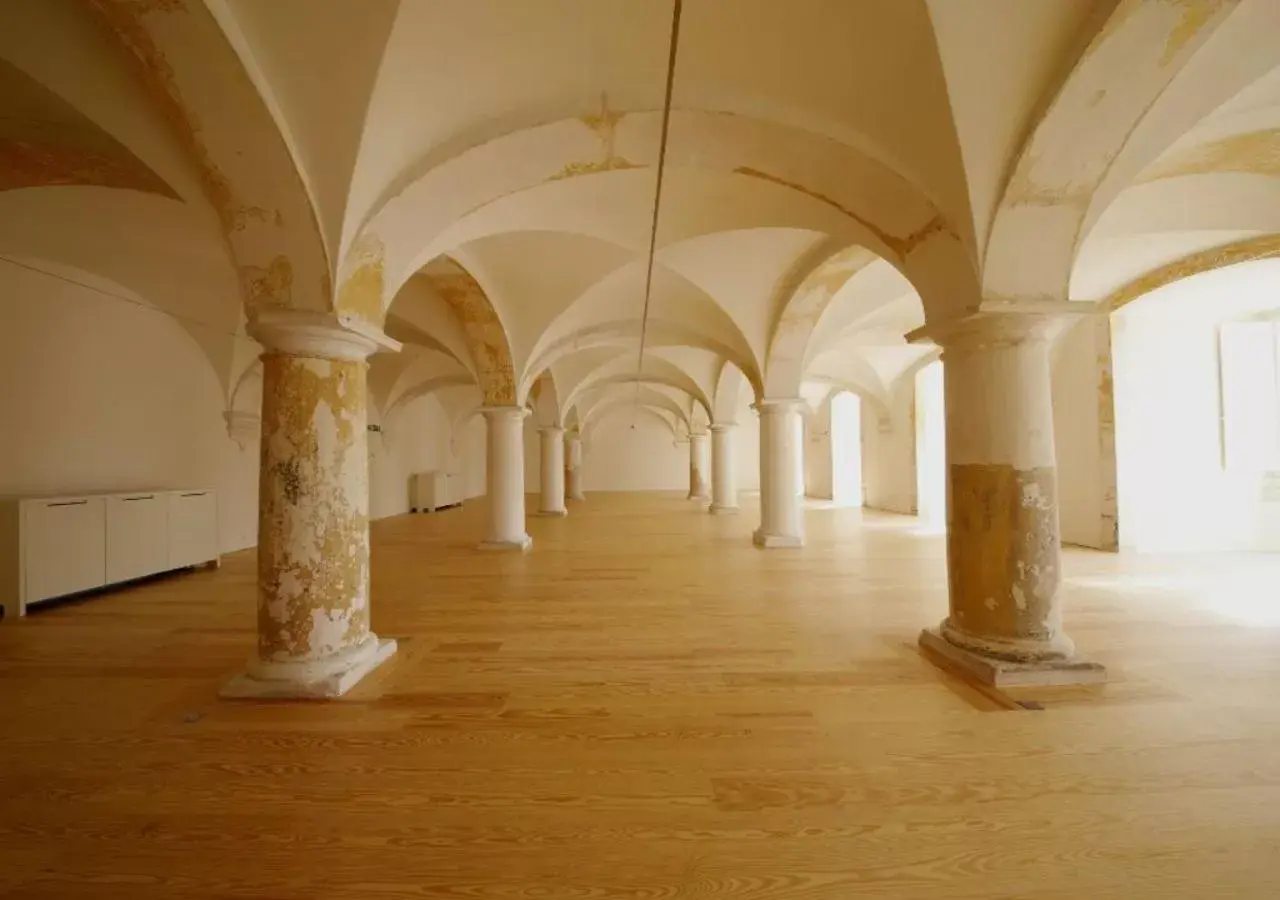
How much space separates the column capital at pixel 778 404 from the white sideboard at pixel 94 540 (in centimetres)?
749

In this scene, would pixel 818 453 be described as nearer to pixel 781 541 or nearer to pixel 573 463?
pixel 573 463

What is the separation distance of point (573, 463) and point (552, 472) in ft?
18.4

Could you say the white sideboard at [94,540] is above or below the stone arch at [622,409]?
below

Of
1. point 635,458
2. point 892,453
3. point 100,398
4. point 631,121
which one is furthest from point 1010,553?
point 635,458

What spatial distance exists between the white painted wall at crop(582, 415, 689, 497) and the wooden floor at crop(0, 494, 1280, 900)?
20.6 meters

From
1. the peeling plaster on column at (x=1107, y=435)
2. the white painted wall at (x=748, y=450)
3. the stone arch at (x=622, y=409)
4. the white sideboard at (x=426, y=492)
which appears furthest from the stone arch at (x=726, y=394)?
the white painted wall at (x=748, y=450)

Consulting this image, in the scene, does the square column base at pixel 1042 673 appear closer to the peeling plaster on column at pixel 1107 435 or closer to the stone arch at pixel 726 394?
the peeling plaster on column at pixel 1107 435

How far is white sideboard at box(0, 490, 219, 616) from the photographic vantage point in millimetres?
5000

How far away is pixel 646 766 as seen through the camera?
2.38 metres

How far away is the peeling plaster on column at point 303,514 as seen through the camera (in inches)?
123

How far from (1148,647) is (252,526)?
441 inches

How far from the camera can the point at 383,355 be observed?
1191 cm

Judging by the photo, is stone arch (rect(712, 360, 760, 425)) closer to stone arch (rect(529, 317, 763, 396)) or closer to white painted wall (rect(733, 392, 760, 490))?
stone arch (rect(529, 317, 763, 396))

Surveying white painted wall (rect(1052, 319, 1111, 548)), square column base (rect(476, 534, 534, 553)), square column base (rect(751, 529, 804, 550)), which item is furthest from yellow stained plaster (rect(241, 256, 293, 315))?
white painted wall (rect(1052, 319, 1111, 548))
